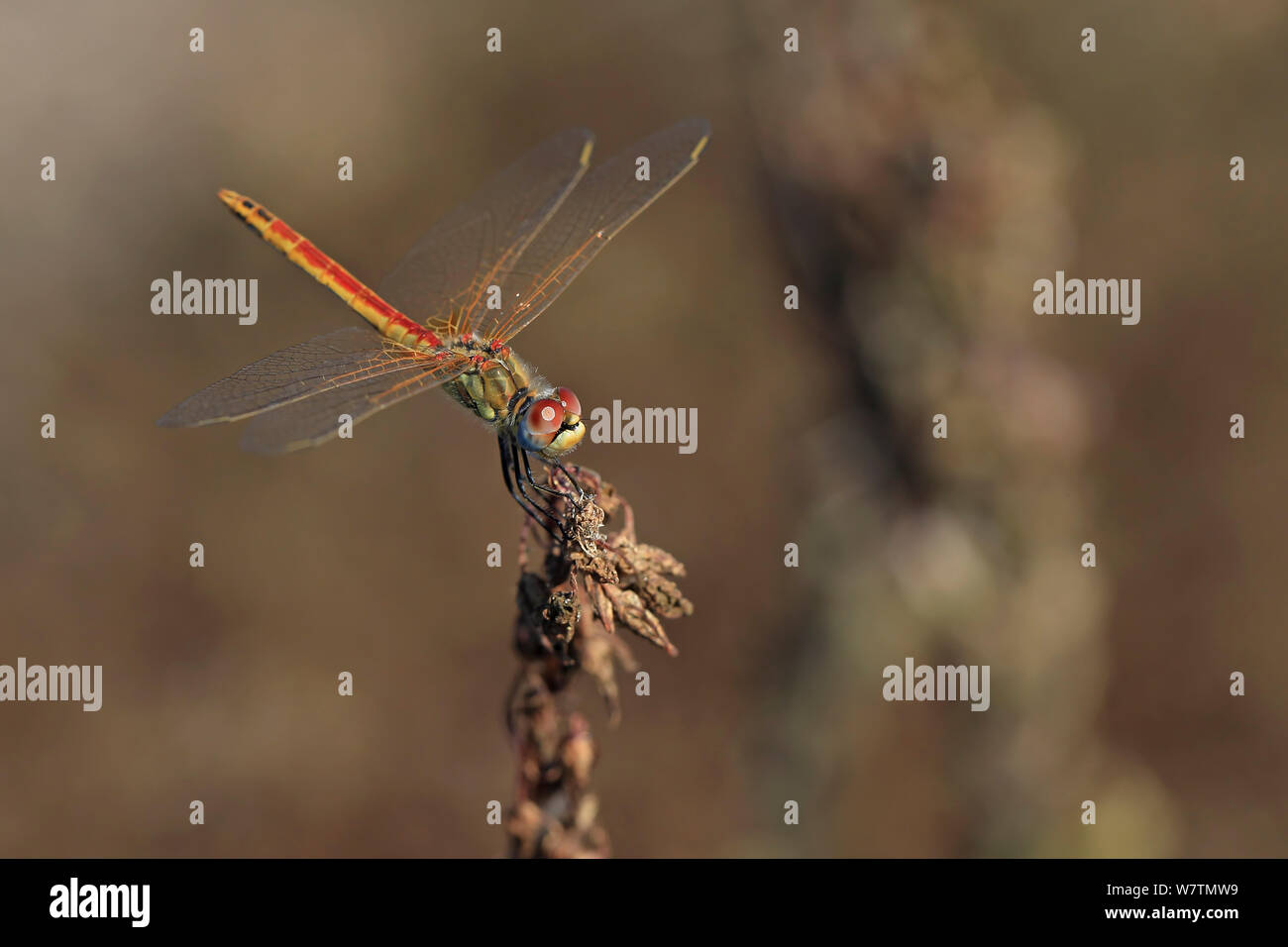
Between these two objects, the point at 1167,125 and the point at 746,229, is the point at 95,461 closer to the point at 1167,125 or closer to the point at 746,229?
the point at 746,229

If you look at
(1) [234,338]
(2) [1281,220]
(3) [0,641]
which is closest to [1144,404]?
(2) [1281,220]

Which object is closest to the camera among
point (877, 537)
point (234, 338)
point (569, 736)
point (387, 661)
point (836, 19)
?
point (569, 736)

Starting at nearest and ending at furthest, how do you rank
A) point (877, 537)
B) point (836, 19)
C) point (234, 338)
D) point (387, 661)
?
point (836, 19), point (877, 537), point (387, 661), point (234, 338)

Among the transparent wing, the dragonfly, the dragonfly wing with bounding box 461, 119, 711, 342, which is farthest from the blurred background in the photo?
the transparent wing

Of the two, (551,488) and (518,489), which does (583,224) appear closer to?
(518,489)

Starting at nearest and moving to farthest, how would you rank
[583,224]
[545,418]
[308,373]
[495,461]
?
[545,418] < [308,373] < [583,224] < [495,461]

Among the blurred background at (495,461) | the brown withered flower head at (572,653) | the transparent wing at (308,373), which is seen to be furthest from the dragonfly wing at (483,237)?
the brown withered flower head at (572,653)

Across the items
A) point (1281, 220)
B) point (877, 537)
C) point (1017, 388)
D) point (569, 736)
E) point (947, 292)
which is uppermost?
point (1281, 220)

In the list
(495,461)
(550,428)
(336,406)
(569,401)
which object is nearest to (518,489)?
(550,428)
